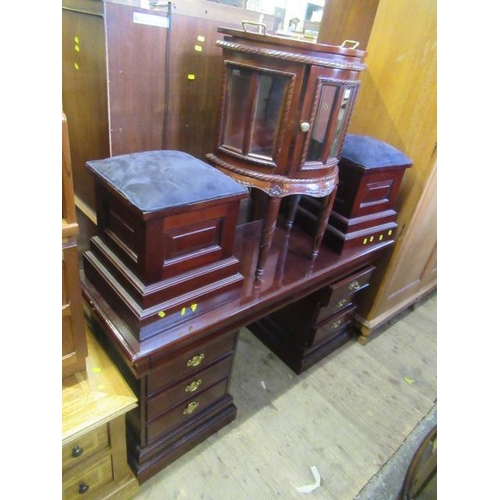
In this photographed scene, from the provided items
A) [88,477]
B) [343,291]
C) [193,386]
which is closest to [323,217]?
[343,291]

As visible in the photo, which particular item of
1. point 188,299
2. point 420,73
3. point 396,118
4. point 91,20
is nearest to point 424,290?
point 396,118

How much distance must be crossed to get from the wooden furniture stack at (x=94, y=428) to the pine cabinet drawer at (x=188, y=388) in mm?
115

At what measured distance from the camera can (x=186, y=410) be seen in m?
1.29

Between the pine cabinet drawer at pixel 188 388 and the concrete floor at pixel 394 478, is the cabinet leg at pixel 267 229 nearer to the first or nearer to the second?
the pine cabinet drawer at pixel 188 388

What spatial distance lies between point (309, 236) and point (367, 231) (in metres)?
0.26

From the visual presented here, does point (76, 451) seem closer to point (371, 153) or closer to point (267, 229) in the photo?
point (267, 229)

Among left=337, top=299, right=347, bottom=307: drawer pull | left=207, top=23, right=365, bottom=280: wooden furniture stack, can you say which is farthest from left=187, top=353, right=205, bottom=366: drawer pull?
left=337, top=299, right=347, bottom=307: drawer pull

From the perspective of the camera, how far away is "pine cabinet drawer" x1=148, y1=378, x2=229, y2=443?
3.99ft

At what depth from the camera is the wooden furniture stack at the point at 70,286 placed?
2.39 ft

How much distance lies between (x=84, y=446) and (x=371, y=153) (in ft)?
4.60

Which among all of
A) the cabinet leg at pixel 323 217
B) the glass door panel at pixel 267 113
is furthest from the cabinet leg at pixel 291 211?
the glass door panel at pixel 267 113

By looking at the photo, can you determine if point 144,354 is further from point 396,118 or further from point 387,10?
point 387,10

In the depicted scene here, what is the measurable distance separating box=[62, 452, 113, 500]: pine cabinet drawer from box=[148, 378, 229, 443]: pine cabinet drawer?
16cm

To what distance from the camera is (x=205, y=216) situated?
0.95m
